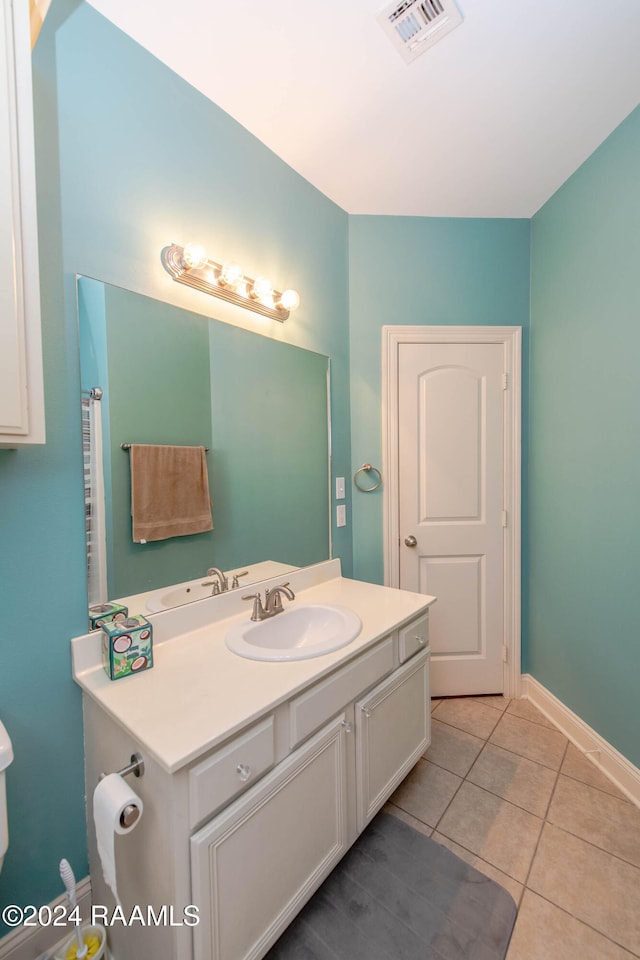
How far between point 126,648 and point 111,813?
37 cm

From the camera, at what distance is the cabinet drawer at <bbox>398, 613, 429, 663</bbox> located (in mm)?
1494

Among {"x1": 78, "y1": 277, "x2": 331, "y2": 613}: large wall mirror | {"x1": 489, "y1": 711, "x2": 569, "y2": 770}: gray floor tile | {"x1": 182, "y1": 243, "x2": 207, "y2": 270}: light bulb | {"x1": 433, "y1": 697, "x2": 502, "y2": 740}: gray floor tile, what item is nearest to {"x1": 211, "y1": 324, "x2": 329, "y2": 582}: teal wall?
{"x1": 78, "y1": 277, "x2": 331, "y2": 613}: large wall mirror

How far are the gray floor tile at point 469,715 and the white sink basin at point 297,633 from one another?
3.57 ft

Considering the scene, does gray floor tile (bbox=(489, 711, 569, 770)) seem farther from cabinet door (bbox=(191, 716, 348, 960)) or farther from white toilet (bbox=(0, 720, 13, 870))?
white toilet (bbox=(0, 720, 13, 870))

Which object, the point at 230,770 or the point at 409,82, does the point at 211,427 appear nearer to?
the point at 230,770

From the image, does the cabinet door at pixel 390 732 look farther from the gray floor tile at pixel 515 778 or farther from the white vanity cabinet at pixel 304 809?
the gray floor tile at pixel 515 778

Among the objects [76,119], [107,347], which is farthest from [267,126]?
[107,347]

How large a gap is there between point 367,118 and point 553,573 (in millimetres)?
2230

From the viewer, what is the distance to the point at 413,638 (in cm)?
156

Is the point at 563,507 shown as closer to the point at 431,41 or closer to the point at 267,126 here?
the point at 431,41

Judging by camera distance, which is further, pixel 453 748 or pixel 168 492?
pixel 453 748

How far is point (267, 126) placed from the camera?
1.58 m

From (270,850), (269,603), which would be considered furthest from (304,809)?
(269,603)

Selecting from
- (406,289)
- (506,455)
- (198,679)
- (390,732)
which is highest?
(406,289)
